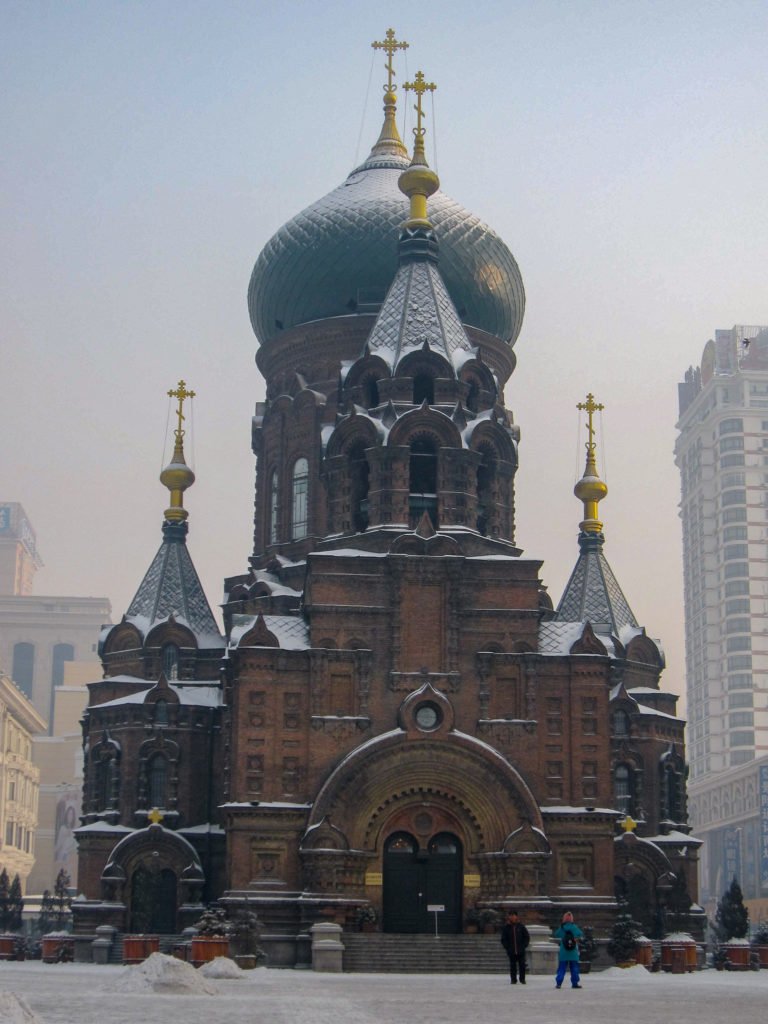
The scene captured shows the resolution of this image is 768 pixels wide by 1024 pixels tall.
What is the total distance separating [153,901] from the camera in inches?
1510

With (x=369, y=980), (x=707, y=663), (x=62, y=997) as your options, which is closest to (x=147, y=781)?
(x=369, y=980)

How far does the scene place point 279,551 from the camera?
42.8 meters

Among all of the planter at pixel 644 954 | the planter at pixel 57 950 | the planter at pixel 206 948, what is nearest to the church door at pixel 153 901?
the planter at pixel 57 950

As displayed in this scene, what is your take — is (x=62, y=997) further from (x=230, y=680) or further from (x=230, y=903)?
(x=230, y=680)

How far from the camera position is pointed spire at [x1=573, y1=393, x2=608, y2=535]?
45500mm

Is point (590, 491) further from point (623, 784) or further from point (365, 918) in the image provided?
point (365, 918)

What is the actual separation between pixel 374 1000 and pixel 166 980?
315cm

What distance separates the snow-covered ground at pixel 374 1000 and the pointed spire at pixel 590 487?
17.7m

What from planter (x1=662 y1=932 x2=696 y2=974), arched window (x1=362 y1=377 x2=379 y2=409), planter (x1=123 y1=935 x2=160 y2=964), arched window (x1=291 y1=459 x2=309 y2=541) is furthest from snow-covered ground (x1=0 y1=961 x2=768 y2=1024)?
arched window (x1=291 y1=459 x2=309 y2=541)

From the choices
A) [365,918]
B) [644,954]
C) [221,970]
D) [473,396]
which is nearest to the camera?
[221,970]

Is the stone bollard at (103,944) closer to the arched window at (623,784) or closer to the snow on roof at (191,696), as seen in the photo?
the snow on roof at (191,696)

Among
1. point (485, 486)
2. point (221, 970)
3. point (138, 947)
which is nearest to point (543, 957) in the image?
point (138, 947)

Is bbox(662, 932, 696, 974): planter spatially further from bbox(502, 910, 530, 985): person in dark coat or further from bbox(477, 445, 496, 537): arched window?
bbox(477, 445, 496, 537): arched window

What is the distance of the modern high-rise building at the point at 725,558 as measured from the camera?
109062 millimetres
